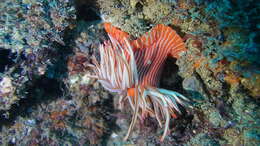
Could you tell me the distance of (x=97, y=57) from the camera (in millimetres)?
3299

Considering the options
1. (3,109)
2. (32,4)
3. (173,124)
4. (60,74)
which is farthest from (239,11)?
(3,109)

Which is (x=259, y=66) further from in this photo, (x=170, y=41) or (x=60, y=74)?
(x=60, y=74)

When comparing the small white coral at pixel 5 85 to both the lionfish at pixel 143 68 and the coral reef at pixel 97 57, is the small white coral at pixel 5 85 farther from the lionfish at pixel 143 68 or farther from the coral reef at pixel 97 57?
the lionfish at pixel 143 68

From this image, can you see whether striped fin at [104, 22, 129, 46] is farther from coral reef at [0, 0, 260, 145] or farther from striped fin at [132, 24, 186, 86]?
striped fin at [132, 24, 186, 86]

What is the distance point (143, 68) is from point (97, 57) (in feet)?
2.91

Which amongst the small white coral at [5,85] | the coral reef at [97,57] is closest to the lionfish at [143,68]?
the coral reef at [97,57]

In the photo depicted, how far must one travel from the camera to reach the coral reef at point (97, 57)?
2.43 meters

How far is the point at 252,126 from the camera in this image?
2490 millimetres

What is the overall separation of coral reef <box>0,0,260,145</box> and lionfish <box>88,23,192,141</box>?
0.67 ft

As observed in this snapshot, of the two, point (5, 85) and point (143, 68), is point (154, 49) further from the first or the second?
point (5, 85)

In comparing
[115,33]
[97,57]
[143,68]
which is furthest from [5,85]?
[143,68]

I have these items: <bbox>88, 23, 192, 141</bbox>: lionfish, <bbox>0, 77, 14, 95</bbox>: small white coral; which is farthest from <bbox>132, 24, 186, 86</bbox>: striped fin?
<bbox>0, 77, 14, 95</bbox>: small white coral

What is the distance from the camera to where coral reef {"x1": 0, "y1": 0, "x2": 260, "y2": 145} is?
7.97 feet

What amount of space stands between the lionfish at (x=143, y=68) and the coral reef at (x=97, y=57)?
0.67 feet
